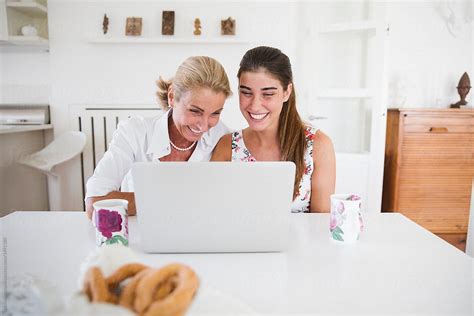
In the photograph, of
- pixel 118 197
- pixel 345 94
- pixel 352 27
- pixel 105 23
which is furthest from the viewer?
pixel 105 23

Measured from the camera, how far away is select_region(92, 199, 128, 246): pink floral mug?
28.6 inches

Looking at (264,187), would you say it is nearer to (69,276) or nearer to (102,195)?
(69,276)

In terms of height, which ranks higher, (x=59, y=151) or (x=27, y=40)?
(x=27, y=40)

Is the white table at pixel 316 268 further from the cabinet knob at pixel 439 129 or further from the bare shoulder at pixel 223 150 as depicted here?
the cabinet knob at pixel 439 129

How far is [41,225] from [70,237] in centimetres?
13

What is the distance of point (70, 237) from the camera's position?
799 mm

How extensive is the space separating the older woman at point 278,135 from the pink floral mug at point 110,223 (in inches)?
24.2

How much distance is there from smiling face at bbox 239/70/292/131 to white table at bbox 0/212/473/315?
0.46m

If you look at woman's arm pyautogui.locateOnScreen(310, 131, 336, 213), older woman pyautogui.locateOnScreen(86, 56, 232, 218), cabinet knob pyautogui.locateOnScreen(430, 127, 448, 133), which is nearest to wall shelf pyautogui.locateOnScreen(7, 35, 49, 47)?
older woman pyautogui.locateOnScreen(86, 56, 232, 218)

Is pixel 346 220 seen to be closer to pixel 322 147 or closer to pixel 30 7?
pixel 322 147

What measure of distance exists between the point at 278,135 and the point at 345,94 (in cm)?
126

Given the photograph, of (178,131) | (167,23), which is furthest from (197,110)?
(167,23)

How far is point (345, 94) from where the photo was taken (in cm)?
246

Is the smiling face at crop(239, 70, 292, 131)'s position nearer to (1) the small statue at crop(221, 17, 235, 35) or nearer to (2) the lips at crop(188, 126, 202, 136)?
(2) the lips at crop(188, 126, 202, 136)
